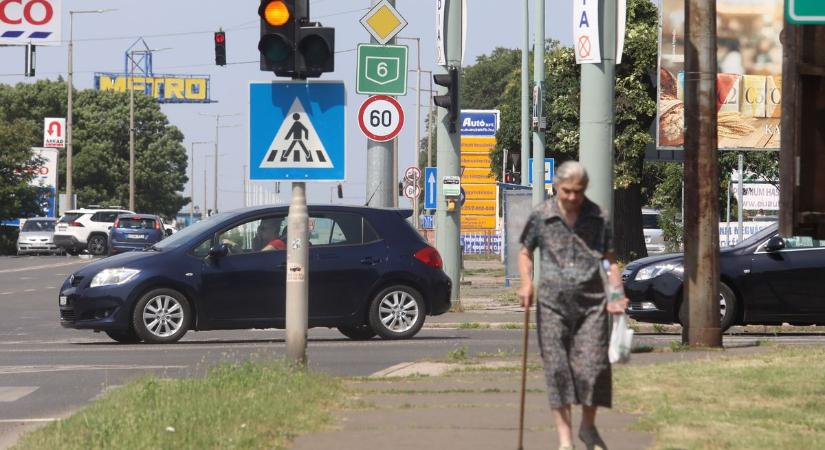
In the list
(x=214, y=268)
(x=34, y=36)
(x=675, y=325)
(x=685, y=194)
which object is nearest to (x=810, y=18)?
(x=685, y=194)

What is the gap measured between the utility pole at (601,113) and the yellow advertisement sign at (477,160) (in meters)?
52.9

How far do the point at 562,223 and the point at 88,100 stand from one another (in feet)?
359

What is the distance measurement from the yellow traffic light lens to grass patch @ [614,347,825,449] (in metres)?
3.90

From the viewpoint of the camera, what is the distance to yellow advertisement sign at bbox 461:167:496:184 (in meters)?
69.8

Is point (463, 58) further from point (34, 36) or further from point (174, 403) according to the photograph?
point (34, 36)

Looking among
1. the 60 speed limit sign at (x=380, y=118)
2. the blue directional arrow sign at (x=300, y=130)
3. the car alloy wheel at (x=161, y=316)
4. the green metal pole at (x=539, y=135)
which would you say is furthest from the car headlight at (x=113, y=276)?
the green metal pole at (x=539, y=135)

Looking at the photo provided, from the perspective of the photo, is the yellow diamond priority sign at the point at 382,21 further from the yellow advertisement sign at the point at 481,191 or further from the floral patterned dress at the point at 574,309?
the yellow advertisement sign at the point at 481,191

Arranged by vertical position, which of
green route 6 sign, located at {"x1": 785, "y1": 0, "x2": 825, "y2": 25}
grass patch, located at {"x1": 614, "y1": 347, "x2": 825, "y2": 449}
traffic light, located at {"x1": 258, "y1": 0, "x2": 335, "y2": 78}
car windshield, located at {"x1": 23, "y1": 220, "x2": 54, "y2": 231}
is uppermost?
traffic light, located at {"x1": 258, "y1": 0, "x2": 335, "y2": 78}

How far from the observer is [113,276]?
18578mm

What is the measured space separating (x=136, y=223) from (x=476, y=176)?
1836 cm

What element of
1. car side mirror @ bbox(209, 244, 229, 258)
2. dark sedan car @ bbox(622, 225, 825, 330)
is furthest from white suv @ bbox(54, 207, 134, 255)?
car side mirror @ bbox(209, 244, 229, 258)

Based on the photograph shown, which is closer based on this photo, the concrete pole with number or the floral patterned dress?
the floral patterned dress

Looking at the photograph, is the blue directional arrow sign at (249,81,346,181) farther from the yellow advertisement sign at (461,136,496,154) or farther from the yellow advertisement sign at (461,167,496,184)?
the yellow advertisement sign at (461,136,496,154)

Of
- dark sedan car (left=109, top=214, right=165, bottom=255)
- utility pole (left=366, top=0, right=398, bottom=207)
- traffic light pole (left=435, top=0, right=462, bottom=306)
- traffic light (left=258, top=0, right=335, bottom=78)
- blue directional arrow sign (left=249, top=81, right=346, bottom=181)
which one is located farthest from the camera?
dark sedan car (left=109, top=214, right=165, bottom=255)
